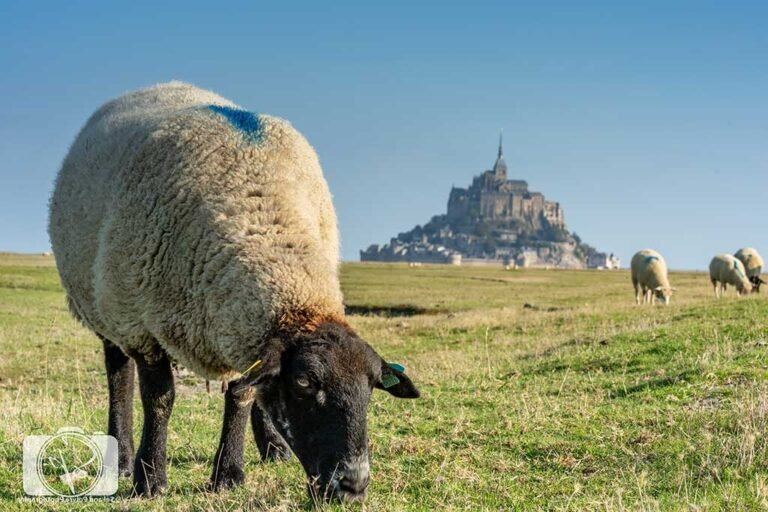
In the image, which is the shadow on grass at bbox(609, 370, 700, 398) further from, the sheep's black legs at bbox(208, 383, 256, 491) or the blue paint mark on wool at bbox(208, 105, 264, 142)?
the blue paint mark on wool at bbox(208, 105, 264, 142)

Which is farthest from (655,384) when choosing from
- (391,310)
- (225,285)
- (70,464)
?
(391,310)

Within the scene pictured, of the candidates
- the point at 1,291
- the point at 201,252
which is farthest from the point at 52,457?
the point at 1,291

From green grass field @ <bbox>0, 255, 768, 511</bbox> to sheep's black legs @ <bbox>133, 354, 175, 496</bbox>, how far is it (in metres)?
0.28

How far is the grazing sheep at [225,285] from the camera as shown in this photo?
6.41m

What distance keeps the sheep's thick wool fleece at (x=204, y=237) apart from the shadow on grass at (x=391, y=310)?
1342 inches

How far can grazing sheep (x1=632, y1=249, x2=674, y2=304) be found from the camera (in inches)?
1671

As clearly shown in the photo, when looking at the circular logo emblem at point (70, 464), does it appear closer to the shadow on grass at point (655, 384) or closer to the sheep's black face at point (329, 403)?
the sheep's black face at point (329, 403)

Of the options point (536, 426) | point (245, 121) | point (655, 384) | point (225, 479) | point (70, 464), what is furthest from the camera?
point (655, 384)

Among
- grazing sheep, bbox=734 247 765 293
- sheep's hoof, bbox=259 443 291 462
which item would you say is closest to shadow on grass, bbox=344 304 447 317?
grazing sheep, bbox=734 247 765 293

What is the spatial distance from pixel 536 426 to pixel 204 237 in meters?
5.03

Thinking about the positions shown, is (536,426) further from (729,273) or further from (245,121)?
(729,273)

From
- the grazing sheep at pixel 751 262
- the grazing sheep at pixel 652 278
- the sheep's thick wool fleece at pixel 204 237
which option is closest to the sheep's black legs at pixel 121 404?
the sheep's thick wool fleece at pixel 204 237

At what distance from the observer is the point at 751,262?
51.6m

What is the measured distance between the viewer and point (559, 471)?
8.17 m
